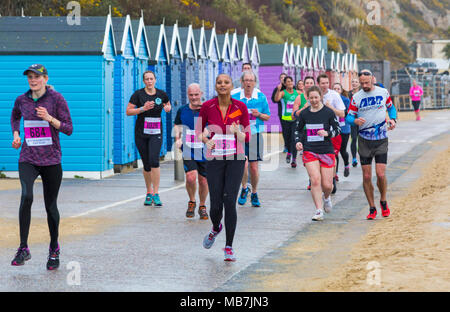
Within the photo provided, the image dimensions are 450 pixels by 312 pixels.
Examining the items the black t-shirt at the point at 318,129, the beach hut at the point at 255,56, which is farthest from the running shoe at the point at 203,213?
the beach hut at the point at 255,56

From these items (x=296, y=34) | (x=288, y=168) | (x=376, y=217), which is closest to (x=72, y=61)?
(x=288, y=168)

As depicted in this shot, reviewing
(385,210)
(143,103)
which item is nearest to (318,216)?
(385,210)

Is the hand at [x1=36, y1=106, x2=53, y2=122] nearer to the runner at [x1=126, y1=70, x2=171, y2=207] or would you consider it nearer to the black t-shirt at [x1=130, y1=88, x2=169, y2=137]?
the runner at [x1=126, y1=70, x2=171, y2=207]

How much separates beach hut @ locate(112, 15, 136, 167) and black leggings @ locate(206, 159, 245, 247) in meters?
9.94

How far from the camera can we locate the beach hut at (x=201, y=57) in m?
25.4

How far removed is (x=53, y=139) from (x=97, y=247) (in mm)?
1540

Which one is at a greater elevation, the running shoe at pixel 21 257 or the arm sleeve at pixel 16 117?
the arm sleeve at pixel 16 117

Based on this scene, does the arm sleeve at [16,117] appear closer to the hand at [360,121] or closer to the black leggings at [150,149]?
the black leggings at [150,149]

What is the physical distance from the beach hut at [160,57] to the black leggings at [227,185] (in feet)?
41.4

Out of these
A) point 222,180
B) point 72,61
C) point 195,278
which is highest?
point 72,61

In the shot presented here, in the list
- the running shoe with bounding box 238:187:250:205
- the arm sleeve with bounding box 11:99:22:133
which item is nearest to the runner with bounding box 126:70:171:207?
the running shoe with bounding box 238:187:250:205

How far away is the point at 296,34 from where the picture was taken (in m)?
72.8

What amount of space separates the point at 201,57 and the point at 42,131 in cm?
1749
